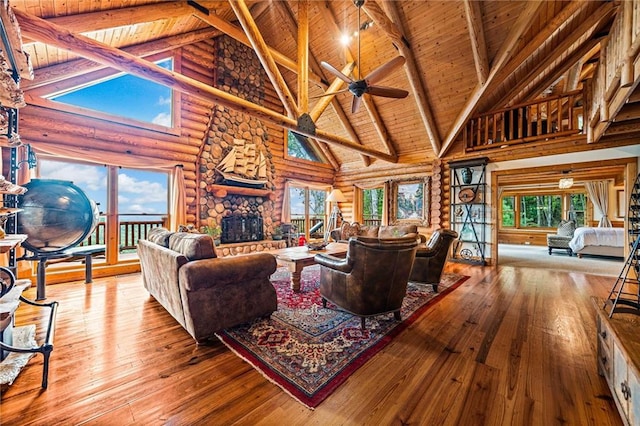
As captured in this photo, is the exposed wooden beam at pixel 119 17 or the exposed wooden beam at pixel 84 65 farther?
the exposed wooden beam at pixel 84 65

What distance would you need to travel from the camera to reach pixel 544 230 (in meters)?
9.89

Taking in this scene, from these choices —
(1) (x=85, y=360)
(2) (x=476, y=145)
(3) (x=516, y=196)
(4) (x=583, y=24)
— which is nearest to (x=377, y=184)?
(2) (x=476, y=145)

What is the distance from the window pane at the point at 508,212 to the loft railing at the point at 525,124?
5643 millimetres

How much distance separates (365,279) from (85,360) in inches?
93.4

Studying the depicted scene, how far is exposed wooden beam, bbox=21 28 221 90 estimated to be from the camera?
3.97 m

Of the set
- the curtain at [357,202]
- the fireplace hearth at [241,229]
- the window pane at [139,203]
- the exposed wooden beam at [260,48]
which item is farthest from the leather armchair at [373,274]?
the curtain at [357,202]

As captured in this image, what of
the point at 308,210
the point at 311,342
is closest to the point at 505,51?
the point at 311,342

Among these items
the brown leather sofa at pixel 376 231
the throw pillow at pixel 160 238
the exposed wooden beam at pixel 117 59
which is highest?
the exposed wooden beam at pixel 117 59

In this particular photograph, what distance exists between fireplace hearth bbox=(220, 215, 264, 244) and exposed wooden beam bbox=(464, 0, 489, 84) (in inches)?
227

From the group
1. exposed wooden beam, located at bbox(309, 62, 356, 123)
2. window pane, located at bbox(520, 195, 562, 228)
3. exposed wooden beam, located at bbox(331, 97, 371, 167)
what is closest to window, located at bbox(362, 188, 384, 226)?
exposed wooden beam, located at bbox(331, 97, 371, 167)

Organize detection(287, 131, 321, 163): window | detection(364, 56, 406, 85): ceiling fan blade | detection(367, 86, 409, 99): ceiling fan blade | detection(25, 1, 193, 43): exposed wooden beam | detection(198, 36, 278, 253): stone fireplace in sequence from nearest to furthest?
detection(25, 1, 193, 43): exposed wooden beam
detection(364, 56, 406, 85): ceiling fan blade
detection(367, 86, 409, 99): ceiling fan blade
detection(198, 36, 278, 253): stone fireplace
detection(287, 131, 321, 163): window

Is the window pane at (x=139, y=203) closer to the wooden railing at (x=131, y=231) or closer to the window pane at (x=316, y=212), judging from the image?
the wooden railing at (x=131, y=231)

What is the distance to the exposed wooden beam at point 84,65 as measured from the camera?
397cm

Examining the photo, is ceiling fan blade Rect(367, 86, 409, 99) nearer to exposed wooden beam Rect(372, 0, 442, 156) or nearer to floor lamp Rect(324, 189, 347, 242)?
exposed wooden beam Rect(372, 0, 442, 156)
